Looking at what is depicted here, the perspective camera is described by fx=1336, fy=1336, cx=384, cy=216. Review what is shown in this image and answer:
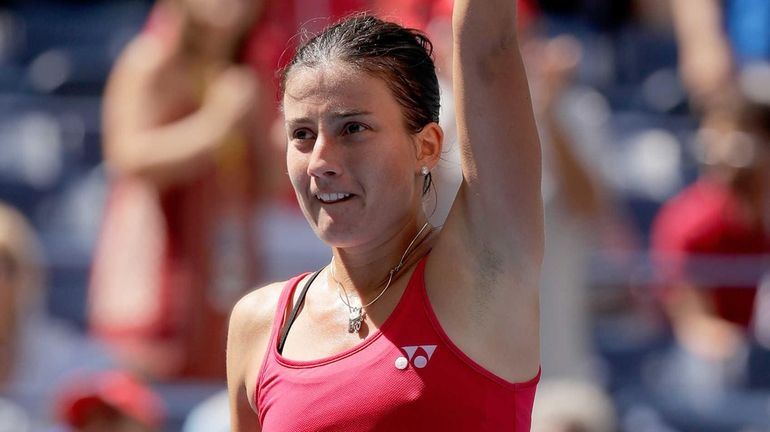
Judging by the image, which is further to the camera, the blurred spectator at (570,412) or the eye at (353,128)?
the blurred spectator at (570,412)

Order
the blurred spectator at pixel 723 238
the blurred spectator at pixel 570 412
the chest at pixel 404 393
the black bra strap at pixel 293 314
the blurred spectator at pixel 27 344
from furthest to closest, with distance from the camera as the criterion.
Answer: the blurred spectator at pixel 723 238
the blurred spectator at pixel 27 344
the blurred spectator at pixel 570 412
the black bra strap at pixel 293 314
the chest at pixel 404 393

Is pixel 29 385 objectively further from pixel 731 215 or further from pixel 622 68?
pixel 622 68

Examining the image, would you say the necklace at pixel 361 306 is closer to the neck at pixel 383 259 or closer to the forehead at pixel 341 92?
the neck at pixel 383 259

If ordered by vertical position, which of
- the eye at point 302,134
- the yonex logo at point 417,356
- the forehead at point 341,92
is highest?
the forehead at point 341,92

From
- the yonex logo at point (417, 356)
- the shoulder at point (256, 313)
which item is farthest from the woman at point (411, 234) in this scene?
the shoulder at point (256, 313)

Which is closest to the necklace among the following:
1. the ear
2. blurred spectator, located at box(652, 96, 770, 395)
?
the ear

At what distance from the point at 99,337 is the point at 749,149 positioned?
2.41 m

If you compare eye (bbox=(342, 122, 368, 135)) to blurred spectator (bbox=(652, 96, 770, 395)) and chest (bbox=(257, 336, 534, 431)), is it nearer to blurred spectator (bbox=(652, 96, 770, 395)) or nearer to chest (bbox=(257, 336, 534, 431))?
chest (bbox=(257, 336, 534, 431))

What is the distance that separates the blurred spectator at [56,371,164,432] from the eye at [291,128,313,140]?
1.86 meters

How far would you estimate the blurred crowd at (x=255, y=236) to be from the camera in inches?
163

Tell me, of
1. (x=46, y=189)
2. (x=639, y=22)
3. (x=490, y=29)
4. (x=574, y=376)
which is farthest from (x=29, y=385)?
(x=639, y=22)

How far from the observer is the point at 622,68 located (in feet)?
22.2

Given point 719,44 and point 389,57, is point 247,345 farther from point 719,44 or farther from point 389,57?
point 719,44

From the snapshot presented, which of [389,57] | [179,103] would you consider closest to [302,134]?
[389,57]
